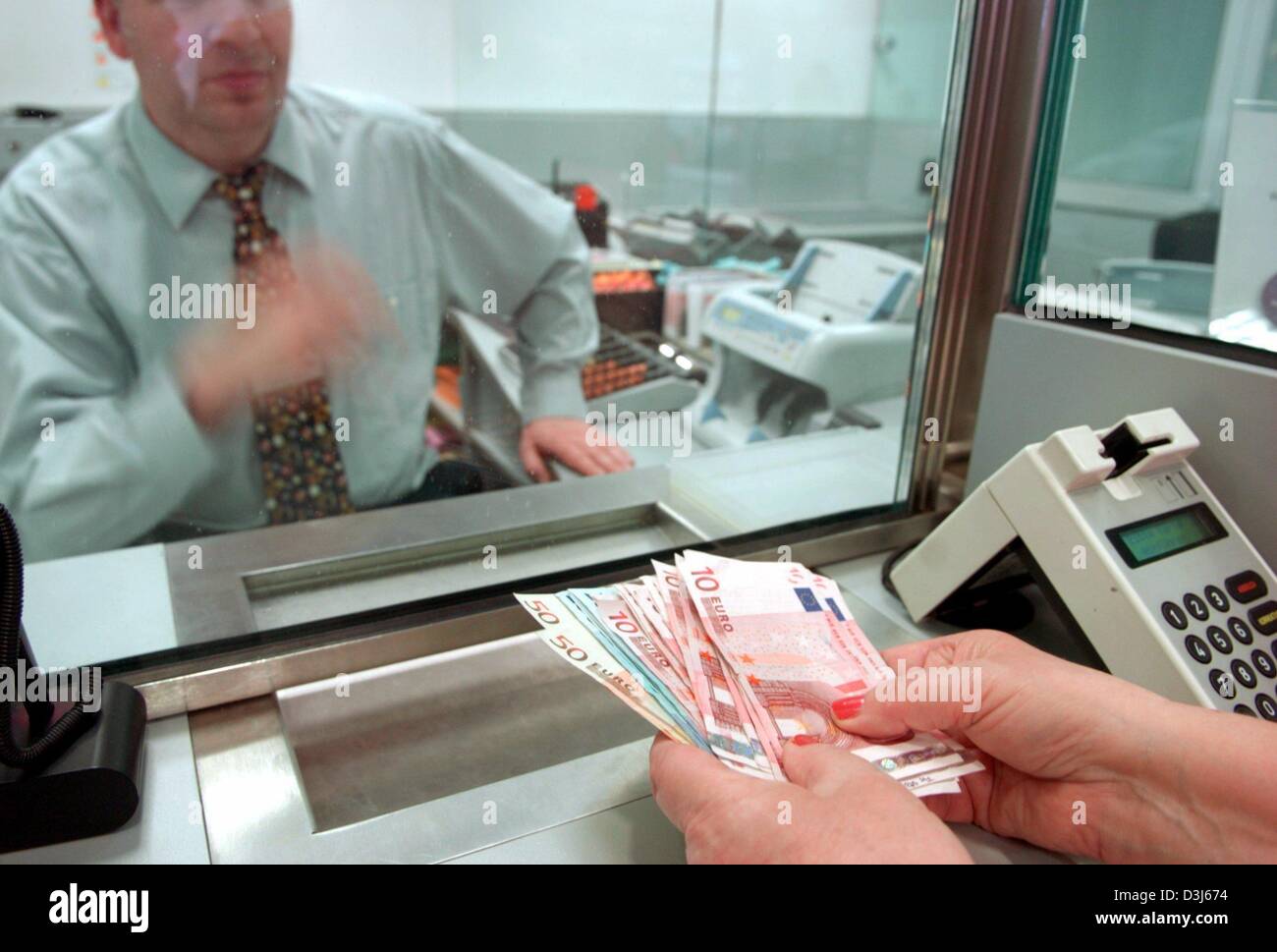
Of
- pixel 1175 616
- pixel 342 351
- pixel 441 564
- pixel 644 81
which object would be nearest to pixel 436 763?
pixel 441 564

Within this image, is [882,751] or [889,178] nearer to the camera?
[882,751]

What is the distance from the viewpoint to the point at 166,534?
155 centimetres

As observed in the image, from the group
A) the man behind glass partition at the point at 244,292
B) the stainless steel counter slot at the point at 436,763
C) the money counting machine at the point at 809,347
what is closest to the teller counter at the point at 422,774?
the stainless steel counter slot at the point at 436,763

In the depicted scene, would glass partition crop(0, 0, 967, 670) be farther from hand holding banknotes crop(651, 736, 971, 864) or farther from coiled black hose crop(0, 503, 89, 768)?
hand holding banknotes crop(651, 736, 971, 864)

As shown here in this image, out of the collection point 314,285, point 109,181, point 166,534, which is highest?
point 109,181

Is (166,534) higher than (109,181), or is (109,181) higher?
(109,181)

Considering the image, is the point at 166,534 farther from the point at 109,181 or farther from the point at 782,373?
the point at 782,373

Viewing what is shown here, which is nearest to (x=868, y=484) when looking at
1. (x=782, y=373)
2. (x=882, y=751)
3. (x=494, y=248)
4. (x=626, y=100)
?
(x=882, y=751)

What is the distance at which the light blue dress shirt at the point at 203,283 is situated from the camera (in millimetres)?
1480

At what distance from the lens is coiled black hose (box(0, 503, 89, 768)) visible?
59 cm

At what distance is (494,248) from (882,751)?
1527 millimetres

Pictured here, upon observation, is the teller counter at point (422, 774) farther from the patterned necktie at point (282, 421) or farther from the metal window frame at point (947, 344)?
the patterned necktie at point (282, 421)

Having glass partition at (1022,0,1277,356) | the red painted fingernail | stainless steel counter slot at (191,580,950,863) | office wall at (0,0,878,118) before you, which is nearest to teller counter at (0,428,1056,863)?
stainless steel counter slot at (191,580,950,863)

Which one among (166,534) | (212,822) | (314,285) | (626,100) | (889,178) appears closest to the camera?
(212,822)
